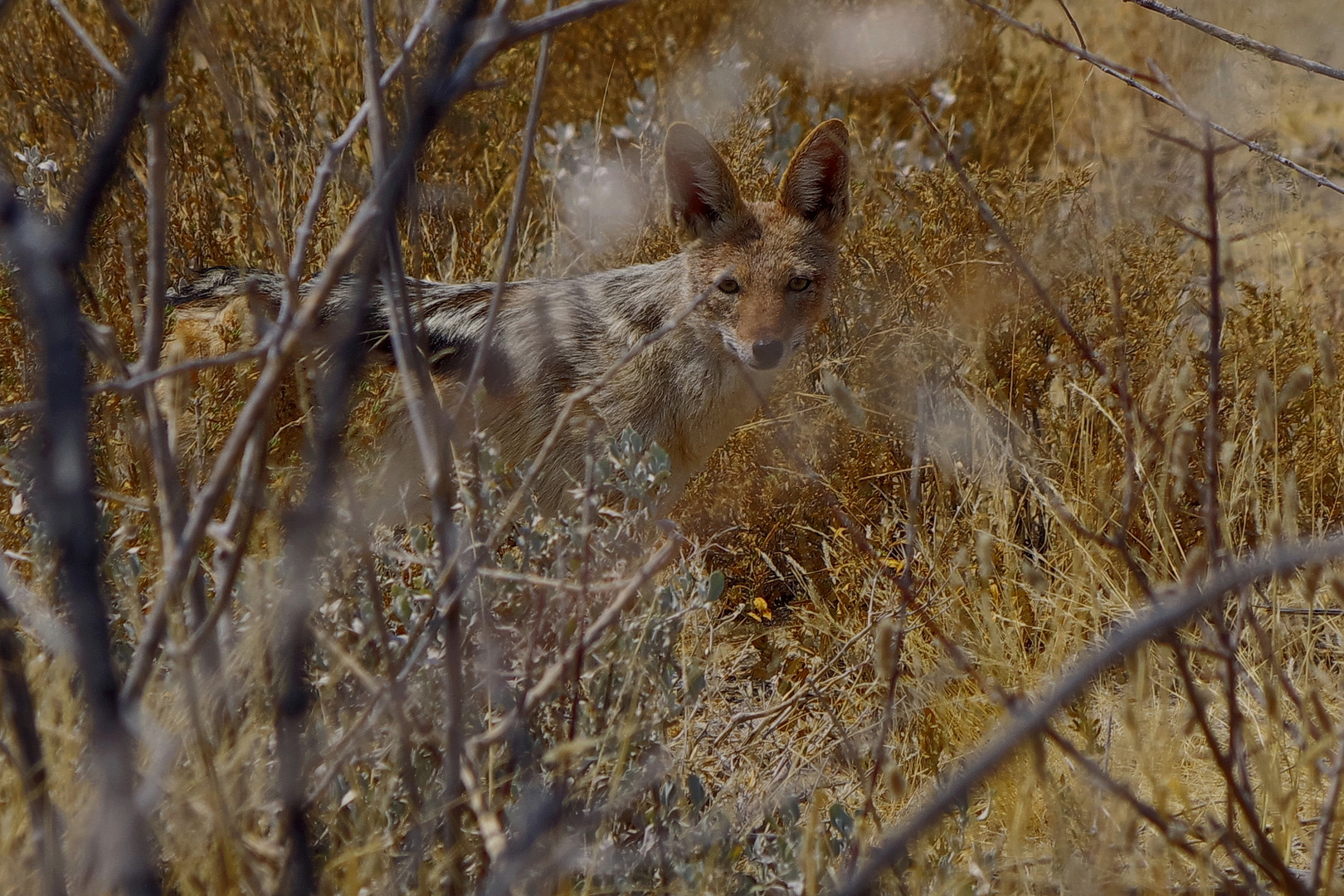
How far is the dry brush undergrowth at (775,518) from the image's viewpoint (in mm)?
1906

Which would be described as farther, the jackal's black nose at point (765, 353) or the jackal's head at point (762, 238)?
the jackal's head at point (762, 238)

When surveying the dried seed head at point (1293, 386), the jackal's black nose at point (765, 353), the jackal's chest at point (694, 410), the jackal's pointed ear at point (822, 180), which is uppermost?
the jackal's pointed ear at point (822, 180)

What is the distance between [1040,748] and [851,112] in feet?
19.0

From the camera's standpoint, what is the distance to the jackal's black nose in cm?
418

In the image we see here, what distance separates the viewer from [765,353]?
4.18 m

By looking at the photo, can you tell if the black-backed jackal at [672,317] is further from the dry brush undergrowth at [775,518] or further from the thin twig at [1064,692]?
the thin twig at [1064,692]

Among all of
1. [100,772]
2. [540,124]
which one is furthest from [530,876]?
[540,124]

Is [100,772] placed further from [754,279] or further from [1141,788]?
[754,279]

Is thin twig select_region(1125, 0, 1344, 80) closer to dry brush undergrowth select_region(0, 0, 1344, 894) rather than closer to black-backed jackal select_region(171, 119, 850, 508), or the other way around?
dry brush undergrowth select_region(0, 0, 1344, 894)

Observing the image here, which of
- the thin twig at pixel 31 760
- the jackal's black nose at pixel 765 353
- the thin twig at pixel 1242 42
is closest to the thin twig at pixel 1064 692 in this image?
the thin twig at pixel 31 760

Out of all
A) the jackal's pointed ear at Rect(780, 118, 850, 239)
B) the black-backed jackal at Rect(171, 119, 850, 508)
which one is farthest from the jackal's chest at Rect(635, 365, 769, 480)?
the jackal's pointed ear at Rect(780, 118, 850, 239)

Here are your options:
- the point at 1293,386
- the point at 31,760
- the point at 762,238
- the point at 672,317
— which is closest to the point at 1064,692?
the point at 31,760

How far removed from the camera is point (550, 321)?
4.50m

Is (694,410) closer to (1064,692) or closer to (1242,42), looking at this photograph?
(1242,42)
